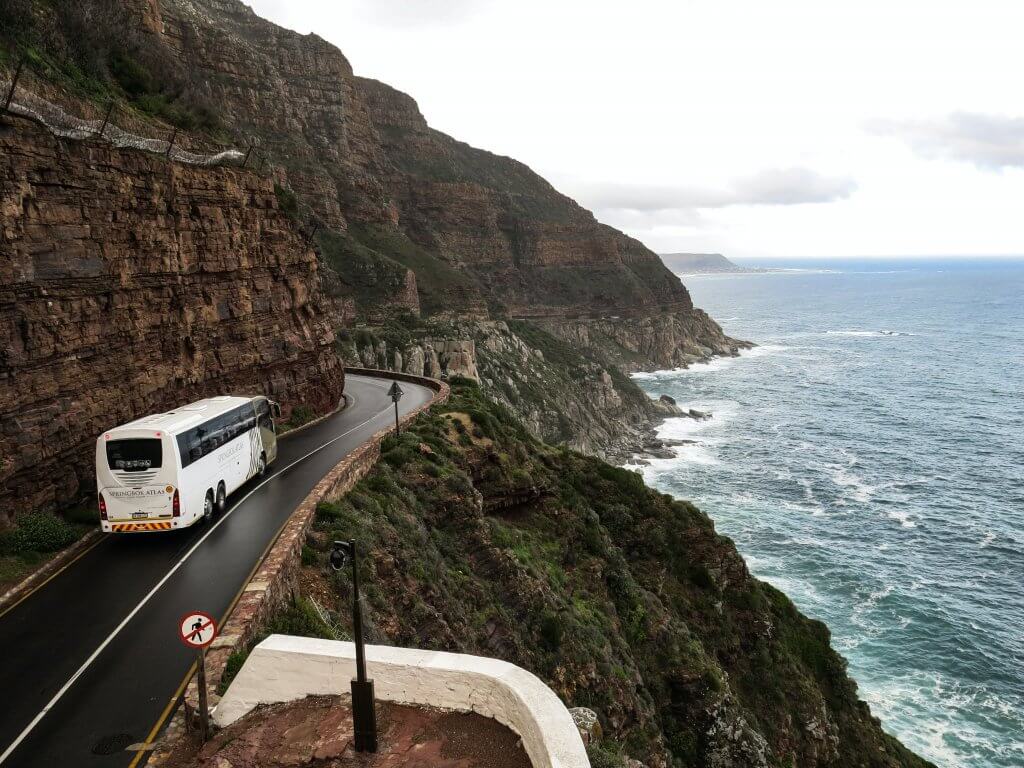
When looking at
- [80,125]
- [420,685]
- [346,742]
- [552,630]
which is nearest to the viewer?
[346,742]

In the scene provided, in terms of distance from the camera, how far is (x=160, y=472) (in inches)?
595

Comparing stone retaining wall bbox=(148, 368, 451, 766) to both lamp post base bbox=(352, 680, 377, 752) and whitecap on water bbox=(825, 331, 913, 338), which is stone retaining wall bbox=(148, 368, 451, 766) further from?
whitecap on water bbox=(825, 331, 913, 338)

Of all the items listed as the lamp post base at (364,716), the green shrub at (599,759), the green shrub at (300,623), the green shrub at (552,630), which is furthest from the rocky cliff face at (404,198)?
the green shrub at (599,759)

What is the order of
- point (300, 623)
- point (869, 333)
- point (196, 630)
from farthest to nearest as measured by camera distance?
point (869, 333), point (300, 623), point (196, 630)

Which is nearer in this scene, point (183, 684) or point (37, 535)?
point (183, 684)

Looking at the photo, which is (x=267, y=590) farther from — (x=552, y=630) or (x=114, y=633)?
(x=552, y=630)

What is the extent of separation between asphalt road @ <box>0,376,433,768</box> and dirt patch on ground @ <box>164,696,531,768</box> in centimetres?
142

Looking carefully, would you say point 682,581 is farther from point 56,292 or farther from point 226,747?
point 56,292

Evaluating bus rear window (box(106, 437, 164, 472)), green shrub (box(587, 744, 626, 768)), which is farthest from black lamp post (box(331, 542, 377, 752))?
bus rear window (box(106, 437, 164, 472))

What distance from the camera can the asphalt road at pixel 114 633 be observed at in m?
9.20

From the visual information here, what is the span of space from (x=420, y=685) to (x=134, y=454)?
9887mm

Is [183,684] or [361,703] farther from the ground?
[361,703]

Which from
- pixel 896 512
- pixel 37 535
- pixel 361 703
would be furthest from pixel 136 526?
pixel 896 512

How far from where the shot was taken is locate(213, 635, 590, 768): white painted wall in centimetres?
770
